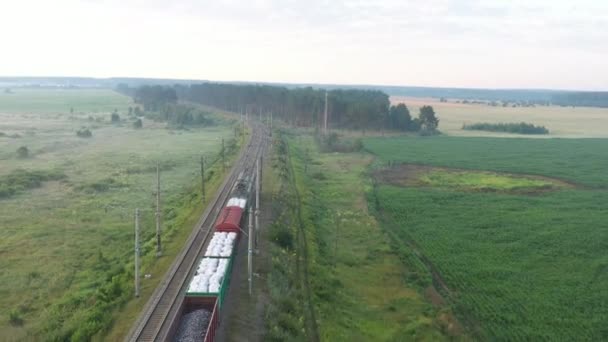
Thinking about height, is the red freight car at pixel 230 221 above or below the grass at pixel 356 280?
above

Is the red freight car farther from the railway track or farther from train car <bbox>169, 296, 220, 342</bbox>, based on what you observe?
train car <bbox>169, 296, 220, 342</bbox>

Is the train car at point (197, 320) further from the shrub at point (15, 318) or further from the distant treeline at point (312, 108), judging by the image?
the distant treeline at point (312, 108)

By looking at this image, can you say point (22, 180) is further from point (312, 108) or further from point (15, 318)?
point (312, 108)

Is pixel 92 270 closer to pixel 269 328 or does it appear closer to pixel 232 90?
pixel 269 328

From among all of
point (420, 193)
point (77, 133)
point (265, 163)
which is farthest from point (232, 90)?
point (420, 193)

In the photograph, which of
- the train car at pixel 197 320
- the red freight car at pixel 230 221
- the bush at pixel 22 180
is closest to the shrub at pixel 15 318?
the train car at pixel 197 320

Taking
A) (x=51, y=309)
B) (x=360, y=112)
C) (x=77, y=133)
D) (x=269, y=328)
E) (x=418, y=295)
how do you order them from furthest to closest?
(x=360, y=112) → (x=77, y=133) → (x=418, y=295) → (x=51, y=309) → (x=269, y=328)
